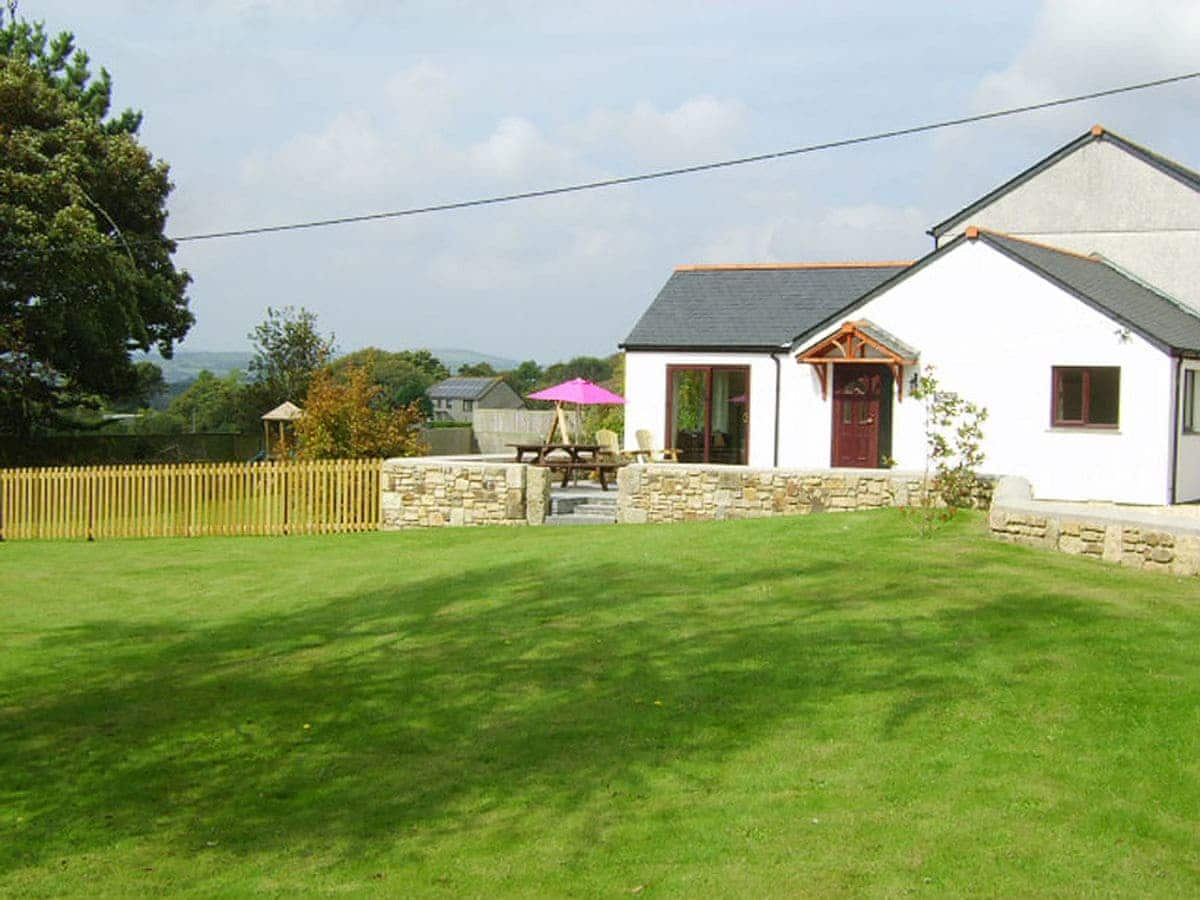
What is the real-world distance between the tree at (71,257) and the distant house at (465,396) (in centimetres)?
5503

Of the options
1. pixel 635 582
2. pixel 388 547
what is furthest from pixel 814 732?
pixel 388 547

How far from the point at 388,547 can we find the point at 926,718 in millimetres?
12185

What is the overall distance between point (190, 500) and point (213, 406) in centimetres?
5567

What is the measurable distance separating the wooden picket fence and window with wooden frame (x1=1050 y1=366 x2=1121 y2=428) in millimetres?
11677

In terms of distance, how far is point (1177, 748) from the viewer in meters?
7.77

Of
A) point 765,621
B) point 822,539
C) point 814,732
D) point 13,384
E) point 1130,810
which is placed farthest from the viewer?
point 13,384

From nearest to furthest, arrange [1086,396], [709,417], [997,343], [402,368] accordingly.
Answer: [1086,396] → [997,343] → [709,417] → [402,368]

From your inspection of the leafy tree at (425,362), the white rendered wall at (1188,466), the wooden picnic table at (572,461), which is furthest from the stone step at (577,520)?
the leafy tree at (425,362)

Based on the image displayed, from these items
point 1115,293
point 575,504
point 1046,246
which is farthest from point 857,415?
point 575,504

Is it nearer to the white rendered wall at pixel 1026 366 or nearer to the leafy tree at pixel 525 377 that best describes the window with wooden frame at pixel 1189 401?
the white rendered wall at pixel 1026 366

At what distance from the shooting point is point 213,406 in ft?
254

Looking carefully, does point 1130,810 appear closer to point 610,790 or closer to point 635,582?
point 610,790

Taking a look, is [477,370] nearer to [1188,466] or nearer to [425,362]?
[425,362]

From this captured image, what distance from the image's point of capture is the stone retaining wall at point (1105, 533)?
12.6 meters
